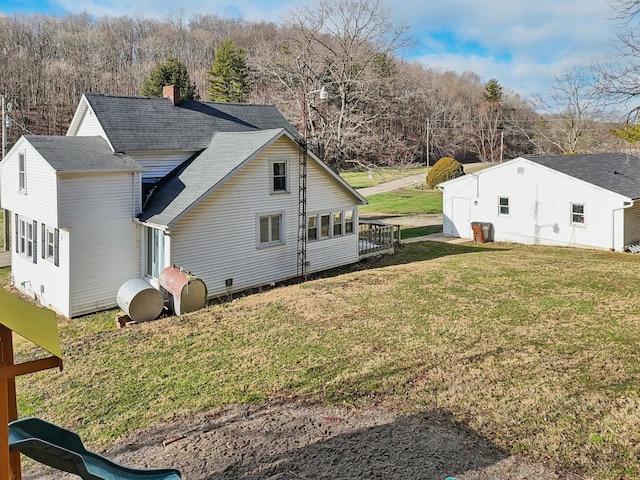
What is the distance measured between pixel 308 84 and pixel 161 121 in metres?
11.8

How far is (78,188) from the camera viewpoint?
14.5 metres

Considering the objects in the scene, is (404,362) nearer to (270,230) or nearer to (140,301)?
(140,301)

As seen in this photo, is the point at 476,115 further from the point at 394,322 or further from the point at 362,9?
the point at 394,322

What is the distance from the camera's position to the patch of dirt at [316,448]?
586 centimetres

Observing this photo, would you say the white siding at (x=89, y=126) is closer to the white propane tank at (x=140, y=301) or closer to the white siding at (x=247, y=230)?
the white siding at (x=247, y=230)

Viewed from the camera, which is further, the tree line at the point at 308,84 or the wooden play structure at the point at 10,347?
the tree line at the point at 308,84

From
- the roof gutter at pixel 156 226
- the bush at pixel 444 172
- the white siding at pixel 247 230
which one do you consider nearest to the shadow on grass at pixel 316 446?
the roof gutter at pixel 156 226

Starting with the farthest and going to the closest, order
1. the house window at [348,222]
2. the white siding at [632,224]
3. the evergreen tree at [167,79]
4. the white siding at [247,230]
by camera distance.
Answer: the evergreen tree at [167,79], the white siding at [632,224], the house window at [348,222], the white siding at [247,230]

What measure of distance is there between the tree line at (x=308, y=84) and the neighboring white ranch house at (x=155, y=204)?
6641 mm

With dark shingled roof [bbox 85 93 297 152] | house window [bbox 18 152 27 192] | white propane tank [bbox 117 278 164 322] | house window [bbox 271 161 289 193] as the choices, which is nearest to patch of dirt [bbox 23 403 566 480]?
white propane tank [bbox 117 278 164 322]

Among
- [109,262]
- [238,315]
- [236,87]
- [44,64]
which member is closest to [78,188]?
[109,262]

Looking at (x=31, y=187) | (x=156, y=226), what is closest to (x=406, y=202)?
(x=156, y=226)

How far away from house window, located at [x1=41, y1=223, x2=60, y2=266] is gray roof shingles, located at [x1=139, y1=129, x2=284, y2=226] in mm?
2542

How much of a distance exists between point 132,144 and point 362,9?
16.7m
